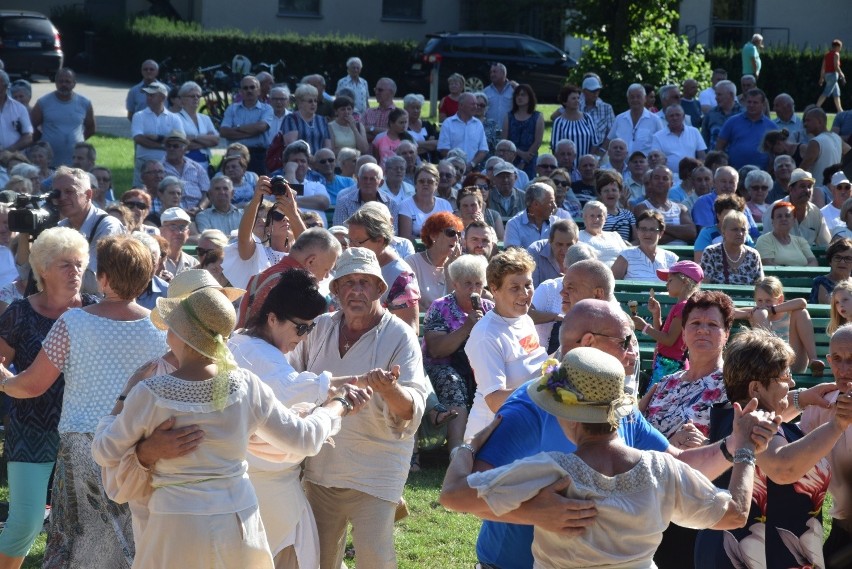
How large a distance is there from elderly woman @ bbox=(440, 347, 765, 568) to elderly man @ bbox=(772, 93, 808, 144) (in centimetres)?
1351

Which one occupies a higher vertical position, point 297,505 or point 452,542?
point 297,505

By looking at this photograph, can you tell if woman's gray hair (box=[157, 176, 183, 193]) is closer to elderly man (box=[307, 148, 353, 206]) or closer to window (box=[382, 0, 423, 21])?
elderly man (box=[307, 148, 353, 206])

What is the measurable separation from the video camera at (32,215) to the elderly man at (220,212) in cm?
397

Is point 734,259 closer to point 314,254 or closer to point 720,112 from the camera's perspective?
point 314,254

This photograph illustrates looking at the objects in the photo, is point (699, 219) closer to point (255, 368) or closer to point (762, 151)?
point (762, 151)

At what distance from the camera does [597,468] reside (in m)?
3.38

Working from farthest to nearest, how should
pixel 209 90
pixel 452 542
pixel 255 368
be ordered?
pixel 209 90, pixel 452 542, pixel 255 368

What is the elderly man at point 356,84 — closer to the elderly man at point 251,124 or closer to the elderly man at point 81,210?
the elderly man at point 251,124

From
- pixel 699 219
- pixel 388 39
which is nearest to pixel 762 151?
pixel 699 219

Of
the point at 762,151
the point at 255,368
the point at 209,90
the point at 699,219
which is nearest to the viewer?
the point at 255,368

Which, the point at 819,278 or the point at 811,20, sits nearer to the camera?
the point at 819,278

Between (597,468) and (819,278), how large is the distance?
22.7 ft

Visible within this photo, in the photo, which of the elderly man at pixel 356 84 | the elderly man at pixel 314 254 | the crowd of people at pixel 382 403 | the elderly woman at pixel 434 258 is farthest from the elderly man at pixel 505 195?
the elderly man at pixel 356 84

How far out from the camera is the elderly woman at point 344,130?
1452cm
